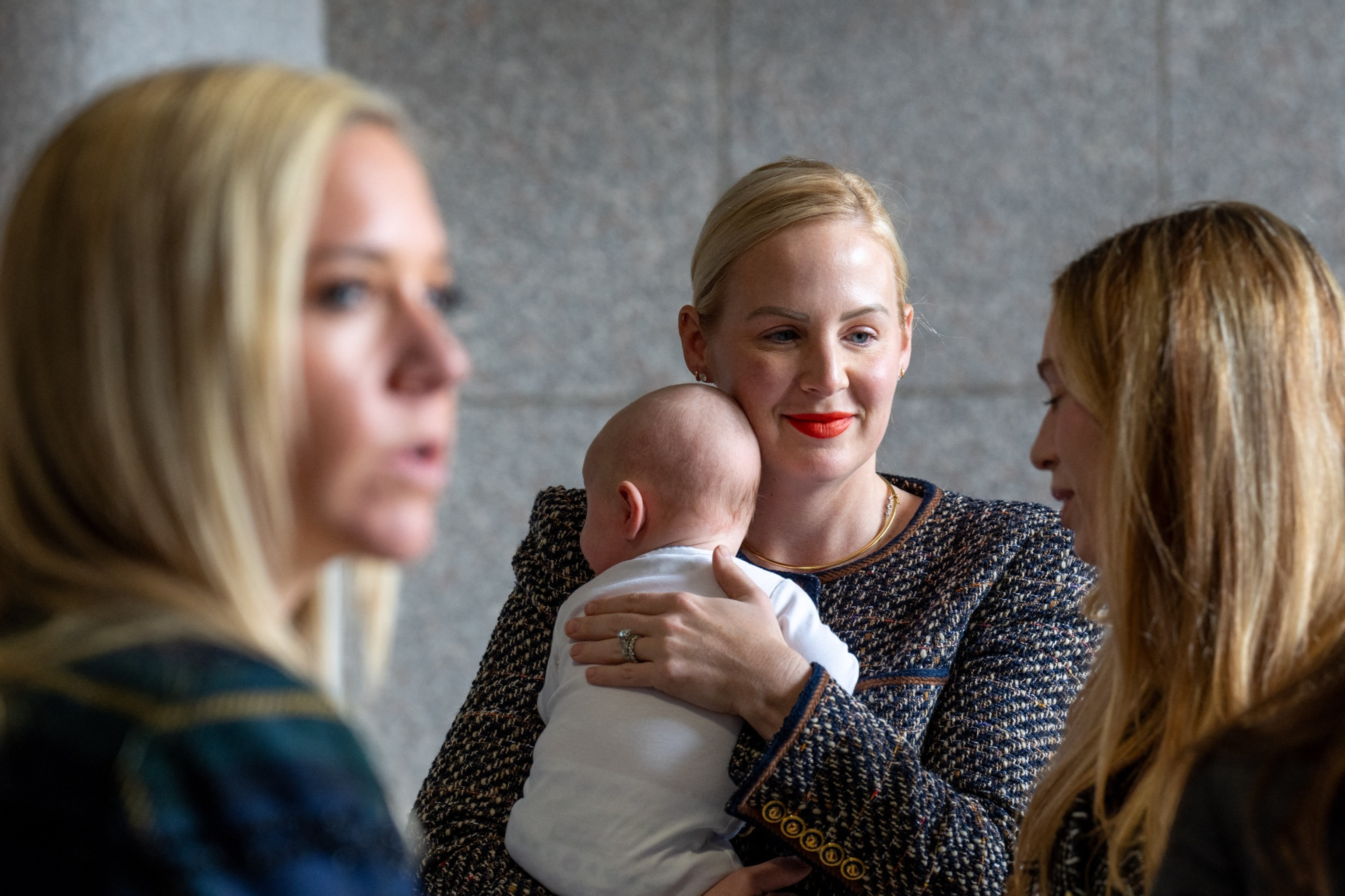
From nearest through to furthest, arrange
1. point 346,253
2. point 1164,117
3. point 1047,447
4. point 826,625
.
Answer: point 346,253 < point 1047,447 < point 826,625 < point 1164,117

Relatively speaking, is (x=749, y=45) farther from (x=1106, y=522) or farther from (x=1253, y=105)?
(x=1106, y=522)

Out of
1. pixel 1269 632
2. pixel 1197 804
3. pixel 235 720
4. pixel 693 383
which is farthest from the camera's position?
pixel 693 383

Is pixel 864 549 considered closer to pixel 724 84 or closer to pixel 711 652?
pixel 711 652

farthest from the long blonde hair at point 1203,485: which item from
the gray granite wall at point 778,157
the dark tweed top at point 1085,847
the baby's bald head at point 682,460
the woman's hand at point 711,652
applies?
the gray granite wall at point 778,157

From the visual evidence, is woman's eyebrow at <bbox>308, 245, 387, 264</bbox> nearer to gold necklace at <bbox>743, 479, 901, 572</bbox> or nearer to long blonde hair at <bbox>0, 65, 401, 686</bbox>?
long blonde hair at <bbox>0, 65, 401, 686</bbox>

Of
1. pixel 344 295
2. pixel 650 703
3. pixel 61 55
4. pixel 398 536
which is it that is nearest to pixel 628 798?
pixel 650 703

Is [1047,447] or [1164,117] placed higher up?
[1164,117]

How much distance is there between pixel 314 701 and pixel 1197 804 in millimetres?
608

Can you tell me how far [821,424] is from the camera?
72.6 inches

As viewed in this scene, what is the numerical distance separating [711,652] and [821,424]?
45 cm

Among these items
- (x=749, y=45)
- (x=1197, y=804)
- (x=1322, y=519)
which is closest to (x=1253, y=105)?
(x=749, y=45)

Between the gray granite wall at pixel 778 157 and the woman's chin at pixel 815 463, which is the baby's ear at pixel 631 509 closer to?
the woman's chin at pixel 815 463

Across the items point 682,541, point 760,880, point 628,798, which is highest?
point 682,541

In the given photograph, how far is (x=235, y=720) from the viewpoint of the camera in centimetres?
71
